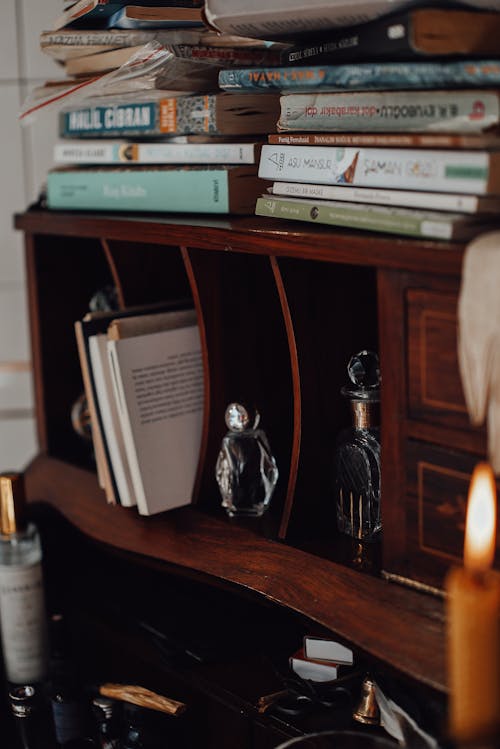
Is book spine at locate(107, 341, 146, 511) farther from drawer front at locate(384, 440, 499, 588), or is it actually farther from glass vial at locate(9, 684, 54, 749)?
drawer front at locate(384, 440, 499, 588)

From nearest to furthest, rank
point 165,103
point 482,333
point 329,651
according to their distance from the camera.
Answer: point 482,333 → point 329,651 → point 165,103

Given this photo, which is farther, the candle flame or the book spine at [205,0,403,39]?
the book spine at [205,0,403,39]

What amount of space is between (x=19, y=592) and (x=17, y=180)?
3.58 ft

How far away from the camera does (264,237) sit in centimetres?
100

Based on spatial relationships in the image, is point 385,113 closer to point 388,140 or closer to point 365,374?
point 388,140

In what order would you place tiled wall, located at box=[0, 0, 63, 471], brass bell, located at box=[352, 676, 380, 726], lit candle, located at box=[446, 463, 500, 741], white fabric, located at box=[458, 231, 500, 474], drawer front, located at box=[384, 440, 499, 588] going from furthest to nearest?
1. tiled wall, located at box=[0, 0, 63, 471]
2. brass bell, located at box=[352, 676, 380, 726]
3. drawer front, located at box=[384, 440, 499, 588]
4. white fabric, located at box=[458, 231, 500, 474]
5. lit candle, located at box=[446, 463, 500, 741]

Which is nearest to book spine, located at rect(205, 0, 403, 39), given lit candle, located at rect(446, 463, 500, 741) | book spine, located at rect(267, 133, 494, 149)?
book spine, located at rect(267, 133, 494, 149)

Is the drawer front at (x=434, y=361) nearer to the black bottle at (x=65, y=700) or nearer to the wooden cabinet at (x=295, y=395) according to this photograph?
the wooden cabinet at (x=295, y=395)

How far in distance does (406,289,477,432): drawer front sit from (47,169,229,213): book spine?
0.38 meters

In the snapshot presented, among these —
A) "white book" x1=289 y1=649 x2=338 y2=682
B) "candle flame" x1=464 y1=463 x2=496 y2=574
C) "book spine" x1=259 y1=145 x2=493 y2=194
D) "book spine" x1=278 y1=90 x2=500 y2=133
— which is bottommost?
"white book" x1=289 y1=649 x2=338 y2=682

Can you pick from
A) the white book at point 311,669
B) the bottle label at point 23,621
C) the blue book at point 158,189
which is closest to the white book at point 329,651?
the white book at point 311,669

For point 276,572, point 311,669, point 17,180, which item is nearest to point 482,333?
point 276,572

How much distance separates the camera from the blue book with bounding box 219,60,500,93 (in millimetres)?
816

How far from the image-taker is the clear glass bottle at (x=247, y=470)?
1.19 meters
